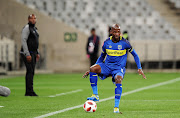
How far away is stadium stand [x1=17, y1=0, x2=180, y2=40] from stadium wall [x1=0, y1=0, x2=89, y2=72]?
95 centimetres

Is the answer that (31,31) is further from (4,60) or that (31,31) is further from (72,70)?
(72,70)

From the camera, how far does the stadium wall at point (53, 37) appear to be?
27.1 metres

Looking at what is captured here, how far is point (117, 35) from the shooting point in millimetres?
8961

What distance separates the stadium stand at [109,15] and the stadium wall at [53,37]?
37.3 inches

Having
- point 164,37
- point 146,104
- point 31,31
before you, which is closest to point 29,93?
point 31,31

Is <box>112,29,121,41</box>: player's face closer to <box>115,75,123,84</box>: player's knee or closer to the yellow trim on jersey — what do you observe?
the yellow trim on jersey

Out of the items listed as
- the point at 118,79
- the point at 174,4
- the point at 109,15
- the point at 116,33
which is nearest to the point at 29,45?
the point at 116,33

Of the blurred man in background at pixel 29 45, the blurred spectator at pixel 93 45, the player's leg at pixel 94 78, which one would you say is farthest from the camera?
the blurred spectator at pixel 93 45

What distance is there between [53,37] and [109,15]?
12.1 ft

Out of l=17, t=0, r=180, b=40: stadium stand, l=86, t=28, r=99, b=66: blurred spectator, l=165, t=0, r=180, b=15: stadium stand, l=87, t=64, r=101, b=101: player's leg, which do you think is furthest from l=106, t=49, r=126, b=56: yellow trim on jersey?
l=165, t=0, r=180, b=15: stadium stand

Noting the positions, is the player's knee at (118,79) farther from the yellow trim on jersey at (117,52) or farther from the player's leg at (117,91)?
the yellow trim on jersey at (117,52)

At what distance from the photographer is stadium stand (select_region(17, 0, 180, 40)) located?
28.3 metres

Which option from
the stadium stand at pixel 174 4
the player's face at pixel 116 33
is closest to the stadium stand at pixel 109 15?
the stadium stand at pixel 174 4

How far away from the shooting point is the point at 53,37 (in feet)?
89.8
